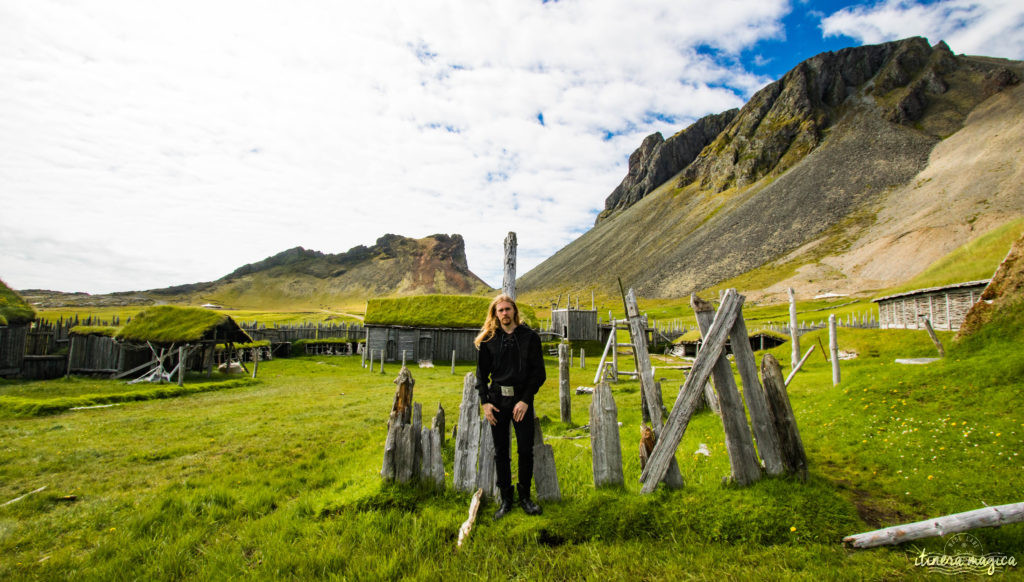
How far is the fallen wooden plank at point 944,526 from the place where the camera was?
10.9ft

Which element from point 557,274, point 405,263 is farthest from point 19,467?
point 405,263

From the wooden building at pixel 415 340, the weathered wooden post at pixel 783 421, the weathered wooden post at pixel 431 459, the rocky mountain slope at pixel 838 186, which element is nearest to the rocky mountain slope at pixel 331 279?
the rocky mountain slope at pixel 838 186

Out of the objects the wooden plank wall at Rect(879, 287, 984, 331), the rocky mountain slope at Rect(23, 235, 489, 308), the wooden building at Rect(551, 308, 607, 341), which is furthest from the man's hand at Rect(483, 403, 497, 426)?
the rocky mountain slope at Rect(23, 235, 489, 308)

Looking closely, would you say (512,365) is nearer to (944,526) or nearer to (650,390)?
(650,390)

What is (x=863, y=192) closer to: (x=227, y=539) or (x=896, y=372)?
(x=896, y=372)

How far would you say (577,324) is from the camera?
36.0 meters

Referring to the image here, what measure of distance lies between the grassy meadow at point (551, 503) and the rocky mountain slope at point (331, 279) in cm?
15197

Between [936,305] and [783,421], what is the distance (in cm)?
2340

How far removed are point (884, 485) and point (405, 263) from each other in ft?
584

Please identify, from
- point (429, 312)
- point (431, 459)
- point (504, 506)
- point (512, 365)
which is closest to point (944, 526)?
point (504, 506)

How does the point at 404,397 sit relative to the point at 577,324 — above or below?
below

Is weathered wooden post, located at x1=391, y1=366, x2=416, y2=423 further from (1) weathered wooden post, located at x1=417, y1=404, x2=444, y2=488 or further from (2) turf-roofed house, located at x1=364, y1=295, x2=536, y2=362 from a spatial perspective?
(2) turf-roofed house, located at x1=364, y1=295, x2=536, y2=362

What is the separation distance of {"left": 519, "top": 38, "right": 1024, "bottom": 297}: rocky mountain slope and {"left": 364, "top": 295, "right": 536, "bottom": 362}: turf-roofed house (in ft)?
172

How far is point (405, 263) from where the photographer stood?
175250 millimetres
